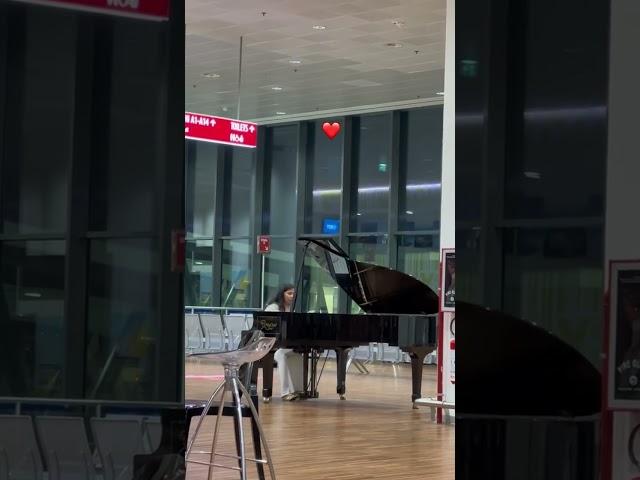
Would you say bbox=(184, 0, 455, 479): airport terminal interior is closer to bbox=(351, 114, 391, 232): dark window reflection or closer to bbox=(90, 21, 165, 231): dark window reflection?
bbox=(351, 114, 391, 232): dark window reflection

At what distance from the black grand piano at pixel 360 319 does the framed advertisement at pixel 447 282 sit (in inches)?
40.2

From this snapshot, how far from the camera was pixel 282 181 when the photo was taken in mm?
20516

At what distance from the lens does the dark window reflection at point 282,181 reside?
2031 centimetres

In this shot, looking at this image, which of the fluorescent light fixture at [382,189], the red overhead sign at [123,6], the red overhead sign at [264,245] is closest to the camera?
the red overhead sign at [123,6]

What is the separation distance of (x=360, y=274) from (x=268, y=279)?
392 inches

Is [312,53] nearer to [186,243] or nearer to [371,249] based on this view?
[371,249]

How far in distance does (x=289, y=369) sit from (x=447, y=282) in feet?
8.12

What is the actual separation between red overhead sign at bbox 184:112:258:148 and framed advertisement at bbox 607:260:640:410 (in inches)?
390

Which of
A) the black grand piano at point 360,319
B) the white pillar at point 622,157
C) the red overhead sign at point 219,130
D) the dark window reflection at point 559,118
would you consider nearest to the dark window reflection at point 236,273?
the red overhead sign at point 219,130

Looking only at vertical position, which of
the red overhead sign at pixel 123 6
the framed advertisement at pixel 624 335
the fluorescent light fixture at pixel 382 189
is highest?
the fluorescent light fixture at pixel 382 189

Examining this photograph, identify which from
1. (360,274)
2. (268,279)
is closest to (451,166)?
(360,274)

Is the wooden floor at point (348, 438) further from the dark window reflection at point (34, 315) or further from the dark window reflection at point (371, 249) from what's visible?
the dark window reflection at point (371, 249)

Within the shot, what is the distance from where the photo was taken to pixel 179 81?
3.54 metres

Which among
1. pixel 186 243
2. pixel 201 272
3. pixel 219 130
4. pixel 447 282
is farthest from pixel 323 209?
pixel 186 243
